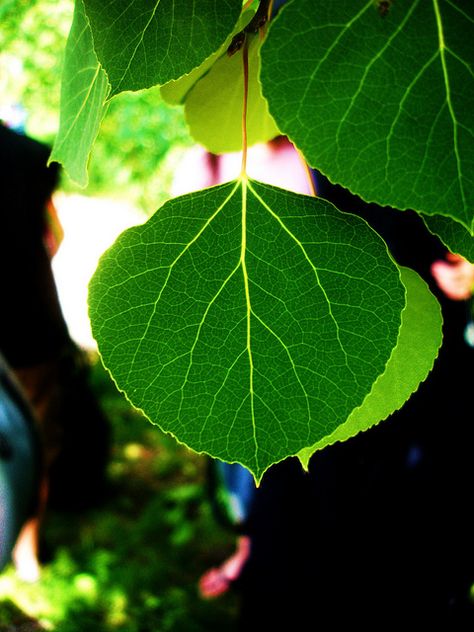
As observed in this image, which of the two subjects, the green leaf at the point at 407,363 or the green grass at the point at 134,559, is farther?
the green grass at the point at 134,559

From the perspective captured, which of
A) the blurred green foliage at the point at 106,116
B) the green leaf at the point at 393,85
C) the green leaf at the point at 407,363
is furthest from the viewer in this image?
the blurred green foliage at the point at 106,116

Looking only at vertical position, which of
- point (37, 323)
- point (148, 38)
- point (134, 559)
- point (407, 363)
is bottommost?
point (134, 559)

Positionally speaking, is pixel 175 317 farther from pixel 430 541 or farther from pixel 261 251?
pixel 430 541

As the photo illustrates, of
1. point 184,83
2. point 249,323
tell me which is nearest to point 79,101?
point 184,83

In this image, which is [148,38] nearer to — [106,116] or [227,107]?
[227,107]

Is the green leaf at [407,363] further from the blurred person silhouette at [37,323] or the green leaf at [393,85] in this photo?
the blurred person silhouette at [37,323]

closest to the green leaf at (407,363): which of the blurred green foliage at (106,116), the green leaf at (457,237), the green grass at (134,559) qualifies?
the green leaf at (457,237)
